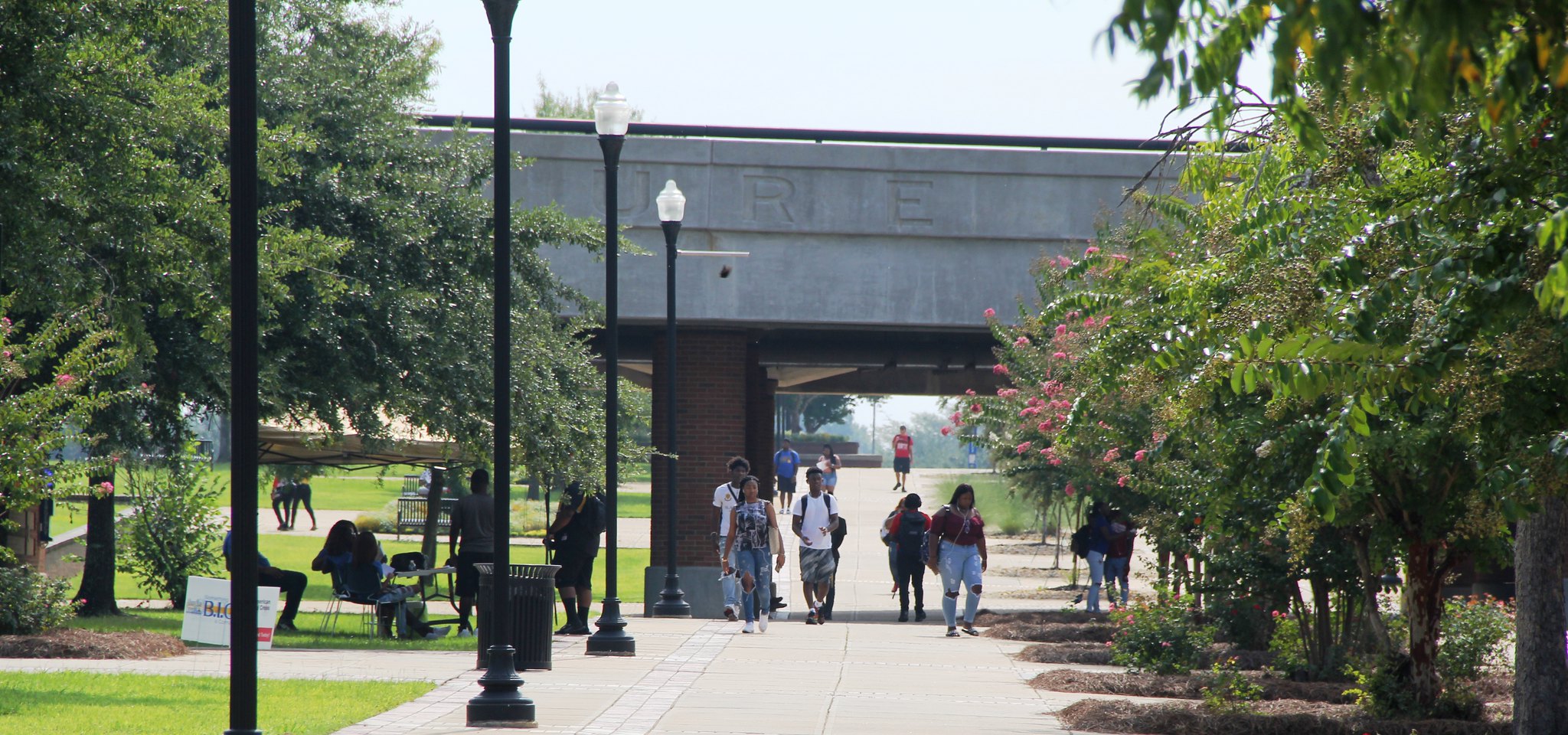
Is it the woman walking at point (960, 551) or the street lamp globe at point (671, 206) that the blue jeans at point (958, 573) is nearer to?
the woman walking at point (960, 551)

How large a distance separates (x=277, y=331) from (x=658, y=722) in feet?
25.3

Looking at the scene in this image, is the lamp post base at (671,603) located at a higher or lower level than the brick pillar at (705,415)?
lower

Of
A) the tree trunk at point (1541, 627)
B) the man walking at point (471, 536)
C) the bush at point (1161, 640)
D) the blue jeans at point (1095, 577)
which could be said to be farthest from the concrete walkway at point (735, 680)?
the tree trunk at point (1541, 627)

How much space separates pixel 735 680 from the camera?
12102mm

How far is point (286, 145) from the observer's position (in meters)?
12.8

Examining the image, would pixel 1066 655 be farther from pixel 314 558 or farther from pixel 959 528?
pixel 314 558

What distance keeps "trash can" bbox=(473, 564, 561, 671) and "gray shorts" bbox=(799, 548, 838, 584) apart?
23.7 ft

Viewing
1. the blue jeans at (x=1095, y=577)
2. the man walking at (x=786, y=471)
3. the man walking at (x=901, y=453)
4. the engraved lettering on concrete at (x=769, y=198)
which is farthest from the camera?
the man walking at (x=901, y=453)

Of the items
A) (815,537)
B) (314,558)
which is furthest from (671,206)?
(314,558)

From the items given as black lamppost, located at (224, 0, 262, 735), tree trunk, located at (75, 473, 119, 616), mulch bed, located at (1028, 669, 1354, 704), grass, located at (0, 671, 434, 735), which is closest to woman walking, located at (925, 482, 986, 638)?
mulch bed, located at (1028, 669, 1354, 704)

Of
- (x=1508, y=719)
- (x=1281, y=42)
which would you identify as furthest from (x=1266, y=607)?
(x=1281, y=42)

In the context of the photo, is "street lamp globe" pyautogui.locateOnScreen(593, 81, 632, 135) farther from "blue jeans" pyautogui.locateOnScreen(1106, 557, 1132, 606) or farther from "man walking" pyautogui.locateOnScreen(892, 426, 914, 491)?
"man walking" pyautogui.locateOnScreen(892, 426, 914, 491)

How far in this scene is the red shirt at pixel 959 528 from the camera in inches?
676

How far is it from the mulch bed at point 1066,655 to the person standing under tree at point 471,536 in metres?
5.69
